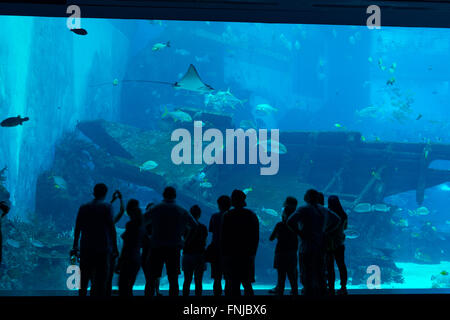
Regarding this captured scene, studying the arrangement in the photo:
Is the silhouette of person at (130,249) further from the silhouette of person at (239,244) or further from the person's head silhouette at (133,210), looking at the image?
the silhouette of person at (239,244)

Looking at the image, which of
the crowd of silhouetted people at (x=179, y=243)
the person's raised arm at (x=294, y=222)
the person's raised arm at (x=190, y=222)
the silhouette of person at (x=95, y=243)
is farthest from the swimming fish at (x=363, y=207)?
the silhouette of person at (x=95, y=243)

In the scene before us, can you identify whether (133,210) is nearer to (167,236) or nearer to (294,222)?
(167,236)

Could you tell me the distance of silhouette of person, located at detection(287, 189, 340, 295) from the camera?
12.4 ft

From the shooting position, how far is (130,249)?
143 inches

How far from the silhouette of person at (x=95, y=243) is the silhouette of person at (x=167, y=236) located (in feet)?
1.43

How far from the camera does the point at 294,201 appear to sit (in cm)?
405

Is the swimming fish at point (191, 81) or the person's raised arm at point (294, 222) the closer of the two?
the person's raised arm at point (294, 222)

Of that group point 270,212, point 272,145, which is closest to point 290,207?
point 270,212

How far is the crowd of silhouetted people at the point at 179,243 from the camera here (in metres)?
3.59
